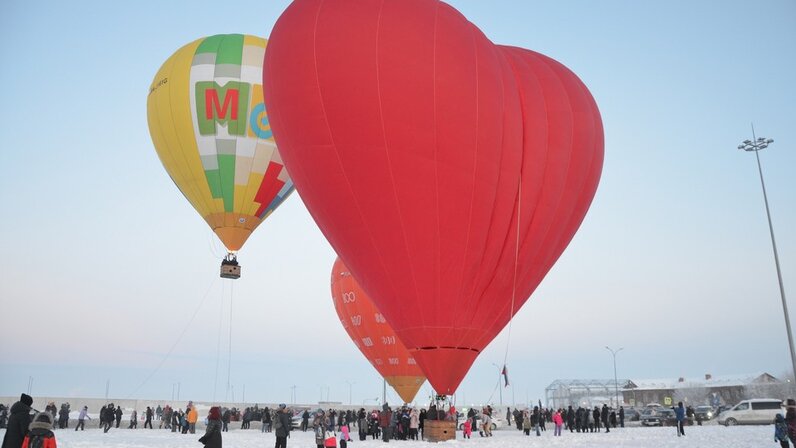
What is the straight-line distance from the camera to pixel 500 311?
17109 millimetres

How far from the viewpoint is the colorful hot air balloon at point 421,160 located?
15.6m

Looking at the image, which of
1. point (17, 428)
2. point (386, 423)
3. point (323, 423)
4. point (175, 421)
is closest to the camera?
point (17, 428)

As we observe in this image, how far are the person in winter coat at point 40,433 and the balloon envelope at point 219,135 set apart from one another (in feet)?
59.5

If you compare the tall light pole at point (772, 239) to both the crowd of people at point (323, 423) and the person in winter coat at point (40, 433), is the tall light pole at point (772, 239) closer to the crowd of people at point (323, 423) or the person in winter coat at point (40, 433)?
the crowd of people at point (323, 423)

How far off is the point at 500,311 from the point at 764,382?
252 feet

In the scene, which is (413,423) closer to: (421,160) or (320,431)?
(320,431)

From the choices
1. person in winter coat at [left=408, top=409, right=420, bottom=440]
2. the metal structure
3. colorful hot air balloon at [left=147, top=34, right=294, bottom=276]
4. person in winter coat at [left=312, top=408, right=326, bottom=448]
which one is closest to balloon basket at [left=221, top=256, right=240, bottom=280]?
colorful hot air balloon at [left=147, top=34, right=294, bottom=276]

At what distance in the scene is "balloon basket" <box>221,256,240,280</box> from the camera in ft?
82.9

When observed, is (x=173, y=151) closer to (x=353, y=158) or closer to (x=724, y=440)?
(x=353, y=158)

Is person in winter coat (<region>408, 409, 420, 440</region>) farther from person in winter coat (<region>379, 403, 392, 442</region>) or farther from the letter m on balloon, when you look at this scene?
the letter m on balloon

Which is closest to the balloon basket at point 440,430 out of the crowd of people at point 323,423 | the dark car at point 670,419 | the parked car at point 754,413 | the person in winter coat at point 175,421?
the crowd of people at point 323,423

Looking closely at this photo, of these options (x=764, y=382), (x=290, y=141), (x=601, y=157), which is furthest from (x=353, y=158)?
(x=764, y=382)

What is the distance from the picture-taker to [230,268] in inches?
1002

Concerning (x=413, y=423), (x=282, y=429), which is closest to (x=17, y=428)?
(x=282, y=429)
